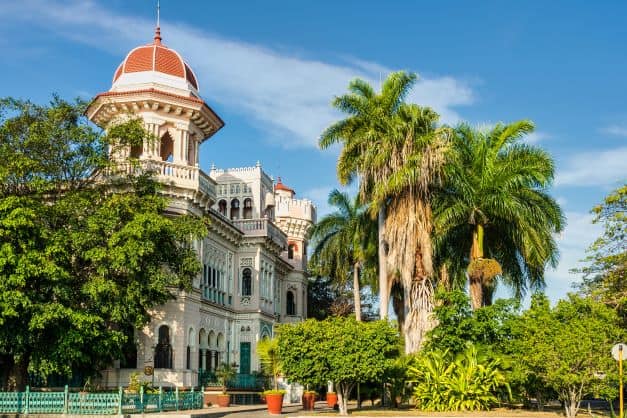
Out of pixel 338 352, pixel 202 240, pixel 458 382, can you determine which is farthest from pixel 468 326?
pixel 202 240

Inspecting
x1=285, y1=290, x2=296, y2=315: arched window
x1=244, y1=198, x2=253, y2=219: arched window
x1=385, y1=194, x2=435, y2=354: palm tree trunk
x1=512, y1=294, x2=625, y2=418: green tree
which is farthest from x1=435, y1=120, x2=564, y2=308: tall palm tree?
x1=285, y1=290, x2=296, y2=315: arched window

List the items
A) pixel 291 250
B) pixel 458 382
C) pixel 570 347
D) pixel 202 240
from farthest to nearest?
pixel 291 250 → pixel 202 240 → pixel 458 382 → pixel 570 347

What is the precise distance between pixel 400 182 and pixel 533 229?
22.0 feet

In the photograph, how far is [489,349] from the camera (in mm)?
27203

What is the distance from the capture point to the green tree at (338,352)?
24969 mm

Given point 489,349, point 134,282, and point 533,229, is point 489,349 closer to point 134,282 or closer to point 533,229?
point 533,229

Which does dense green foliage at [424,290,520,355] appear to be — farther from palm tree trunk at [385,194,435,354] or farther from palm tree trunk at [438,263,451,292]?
palm tree trunk at [438,263,451,292]

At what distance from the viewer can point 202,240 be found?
37.1 metres

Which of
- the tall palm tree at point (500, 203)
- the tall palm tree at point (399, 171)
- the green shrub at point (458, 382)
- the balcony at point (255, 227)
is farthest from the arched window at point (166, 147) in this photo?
the green shrub at point (458, 382)

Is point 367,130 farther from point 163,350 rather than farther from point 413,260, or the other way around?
point 163,350

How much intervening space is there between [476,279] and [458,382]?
6.54 m

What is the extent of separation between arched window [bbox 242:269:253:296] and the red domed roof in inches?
473

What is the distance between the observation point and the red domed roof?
3756 centimetres

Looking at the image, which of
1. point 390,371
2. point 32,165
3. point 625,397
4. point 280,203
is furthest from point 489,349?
point 280,203
